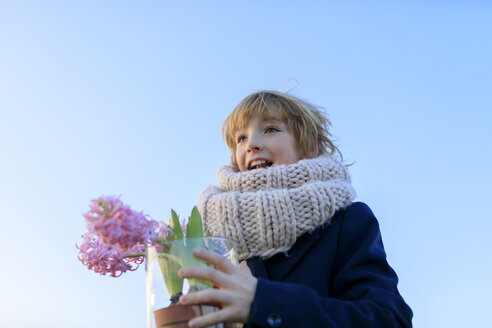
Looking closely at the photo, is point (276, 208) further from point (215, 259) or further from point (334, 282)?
point (215, 259)

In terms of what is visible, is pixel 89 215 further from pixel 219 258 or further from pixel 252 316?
pixel 252 316

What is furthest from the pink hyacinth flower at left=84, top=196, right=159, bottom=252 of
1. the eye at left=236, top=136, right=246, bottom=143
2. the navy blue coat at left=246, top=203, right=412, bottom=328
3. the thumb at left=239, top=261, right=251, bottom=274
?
the eye at left=236, top=136, right=246, bottom=143

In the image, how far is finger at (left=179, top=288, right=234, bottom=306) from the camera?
1239 millimetres

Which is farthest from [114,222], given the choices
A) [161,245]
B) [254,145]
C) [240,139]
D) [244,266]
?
[240,139]

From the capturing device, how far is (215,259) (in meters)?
1.29

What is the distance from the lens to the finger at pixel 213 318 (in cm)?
122

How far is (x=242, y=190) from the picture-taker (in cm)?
203

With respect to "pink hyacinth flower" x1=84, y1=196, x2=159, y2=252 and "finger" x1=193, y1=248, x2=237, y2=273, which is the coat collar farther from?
→ "pink hyacinth flower" x1=84, y1=196, x2=159, y2=252

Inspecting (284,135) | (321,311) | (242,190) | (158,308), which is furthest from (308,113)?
(158,308)

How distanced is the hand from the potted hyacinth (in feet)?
0.12

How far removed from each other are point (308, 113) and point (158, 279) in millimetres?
1264

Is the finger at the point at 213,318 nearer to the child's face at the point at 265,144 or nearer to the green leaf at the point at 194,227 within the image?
the green leaf at the point at 194,227

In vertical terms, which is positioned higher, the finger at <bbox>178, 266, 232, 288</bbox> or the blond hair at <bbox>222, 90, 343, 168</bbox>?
the blond hair at <bbox>222, 90, 343, 168</bbox>

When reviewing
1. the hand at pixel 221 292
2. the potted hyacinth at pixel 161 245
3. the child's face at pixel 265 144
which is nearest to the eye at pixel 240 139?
the child's face at pixel 265 144
